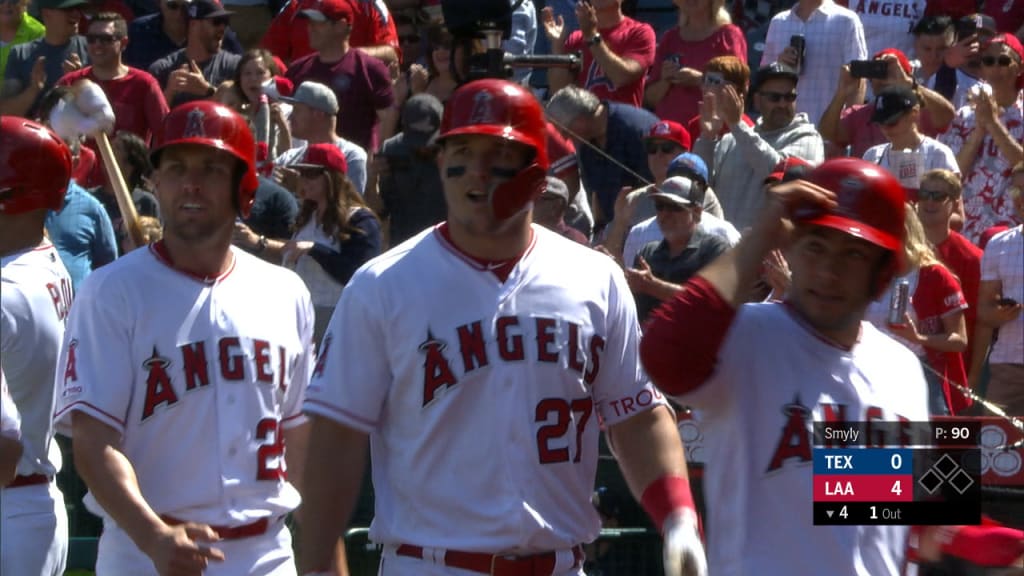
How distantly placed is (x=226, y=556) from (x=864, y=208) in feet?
6.82

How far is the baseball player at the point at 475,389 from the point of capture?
384cm

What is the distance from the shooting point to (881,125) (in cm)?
922

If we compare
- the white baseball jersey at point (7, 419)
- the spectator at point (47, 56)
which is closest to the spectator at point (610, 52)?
the spectator at point (47, 56)

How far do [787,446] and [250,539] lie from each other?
1.75 m

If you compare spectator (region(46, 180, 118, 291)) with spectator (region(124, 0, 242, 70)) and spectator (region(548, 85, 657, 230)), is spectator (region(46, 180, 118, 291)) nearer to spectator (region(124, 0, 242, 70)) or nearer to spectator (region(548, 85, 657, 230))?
spectator (region(548, 85, 657, 230))

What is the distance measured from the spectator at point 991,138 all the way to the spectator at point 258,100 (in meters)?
4.19

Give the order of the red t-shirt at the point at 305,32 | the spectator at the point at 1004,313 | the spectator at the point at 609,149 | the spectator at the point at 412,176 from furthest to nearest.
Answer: the red t-shirt at the point at 305,32, the spectator at the point at 609,149, the spectator at the point at 412,176, the spectator at the point at 1004,313

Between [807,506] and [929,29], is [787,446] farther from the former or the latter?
[929,29]

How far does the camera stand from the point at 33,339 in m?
4.93

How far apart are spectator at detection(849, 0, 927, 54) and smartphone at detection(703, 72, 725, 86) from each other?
1979mm

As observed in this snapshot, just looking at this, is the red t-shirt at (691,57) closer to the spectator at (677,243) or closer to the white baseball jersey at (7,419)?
the spectator at (677,243)

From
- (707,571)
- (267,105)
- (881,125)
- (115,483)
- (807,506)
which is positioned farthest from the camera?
(267,105)

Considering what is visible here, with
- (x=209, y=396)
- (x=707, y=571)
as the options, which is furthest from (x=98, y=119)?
(x=707, y=571)

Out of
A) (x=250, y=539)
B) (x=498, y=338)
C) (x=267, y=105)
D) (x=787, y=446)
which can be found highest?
(x=267, y=105)
